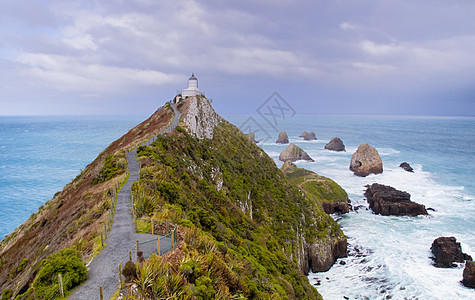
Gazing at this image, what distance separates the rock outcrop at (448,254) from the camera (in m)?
34.2

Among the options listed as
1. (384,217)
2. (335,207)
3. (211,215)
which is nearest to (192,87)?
(335,207)

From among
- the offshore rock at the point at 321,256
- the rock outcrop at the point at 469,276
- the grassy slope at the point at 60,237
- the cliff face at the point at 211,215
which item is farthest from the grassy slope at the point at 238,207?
the rock outcrop at the point at 469,276

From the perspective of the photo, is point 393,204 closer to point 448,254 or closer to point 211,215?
point 448,254

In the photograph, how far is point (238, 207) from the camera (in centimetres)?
2769

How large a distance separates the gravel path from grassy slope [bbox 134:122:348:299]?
4.20ft

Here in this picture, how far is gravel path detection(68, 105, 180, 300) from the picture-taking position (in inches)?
316

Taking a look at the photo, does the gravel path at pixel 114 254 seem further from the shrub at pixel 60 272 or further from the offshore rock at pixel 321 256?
the offshore rock at pixel 321 256

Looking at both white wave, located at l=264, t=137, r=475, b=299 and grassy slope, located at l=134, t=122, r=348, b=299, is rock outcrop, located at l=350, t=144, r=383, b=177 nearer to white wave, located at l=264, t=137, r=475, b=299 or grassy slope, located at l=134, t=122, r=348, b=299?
white wave, located at l=264, t=137, r=475, b=299

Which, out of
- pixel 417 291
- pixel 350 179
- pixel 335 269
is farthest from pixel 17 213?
pixel 350 179

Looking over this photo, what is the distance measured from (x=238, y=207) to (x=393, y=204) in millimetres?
38946

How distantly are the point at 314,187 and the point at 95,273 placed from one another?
171 feet

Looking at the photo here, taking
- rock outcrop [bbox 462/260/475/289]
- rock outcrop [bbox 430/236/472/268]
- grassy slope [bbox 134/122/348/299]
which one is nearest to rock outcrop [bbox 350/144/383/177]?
rock outcrop [bbox 430/236/472/268]

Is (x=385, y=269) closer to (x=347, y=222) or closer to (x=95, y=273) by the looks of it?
Result: (x=347, y=222)

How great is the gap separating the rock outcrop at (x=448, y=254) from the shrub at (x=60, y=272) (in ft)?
137
